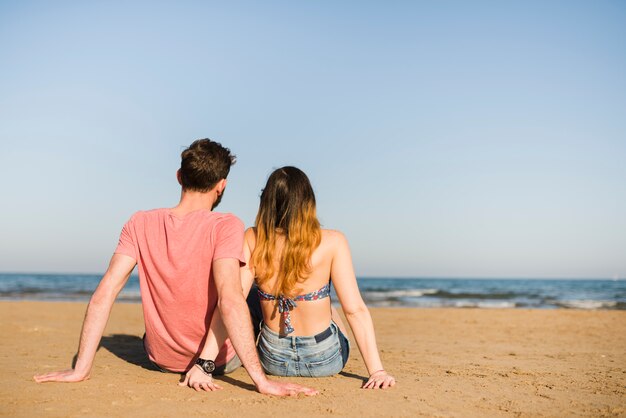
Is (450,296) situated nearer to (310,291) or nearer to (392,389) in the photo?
(392,389)

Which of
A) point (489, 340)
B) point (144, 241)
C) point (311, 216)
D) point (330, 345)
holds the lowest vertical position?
point (489, 340)

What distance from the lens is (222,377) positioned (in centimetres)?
397

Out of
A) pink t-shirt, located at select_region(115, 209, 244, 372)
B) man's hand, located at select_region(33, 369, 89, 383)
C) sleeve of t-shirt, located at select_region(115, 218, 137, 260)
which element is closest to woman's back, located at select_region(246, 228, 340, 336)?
pink t-shirt, located at select_region(115, 209, 244, 372)

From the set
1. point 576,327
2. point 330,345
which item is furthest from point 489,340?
point 330,345

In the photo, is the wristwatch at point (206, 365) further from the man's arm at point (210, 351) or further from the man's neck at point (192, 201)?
the man's neck at point (192, 201)

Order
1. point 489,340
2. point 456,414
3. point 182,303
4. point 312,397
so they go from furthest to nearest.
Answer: point 489,340 → point 182,303 → point 312,397 → point 456,414

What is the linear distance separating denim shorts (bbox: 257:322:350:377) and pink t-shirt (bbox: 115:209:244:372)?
48cm

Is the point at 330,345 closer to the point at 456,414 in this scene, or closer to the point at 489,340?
the point at 456,414

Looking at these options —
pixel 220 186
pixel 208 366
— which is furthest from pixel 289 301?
pixel 220 186

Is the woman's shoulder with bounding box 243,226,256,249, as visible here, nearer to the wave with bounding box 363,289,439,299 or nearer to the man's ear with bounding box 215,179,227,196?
the man's ear with bounding box 215,179,227,196

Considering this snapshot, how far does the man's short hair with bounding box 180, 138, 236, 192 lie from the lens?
3.50m

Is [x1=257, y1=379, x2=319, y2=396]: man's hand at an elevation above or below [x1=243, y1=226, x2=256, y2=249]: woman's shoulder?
below

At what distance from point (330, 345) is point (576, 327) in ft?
22.5

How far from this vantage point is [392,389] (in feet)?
11.9
